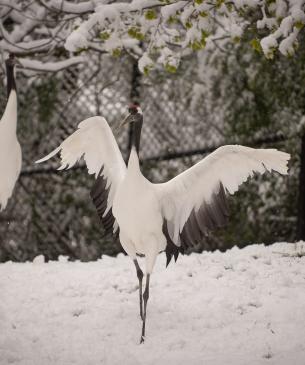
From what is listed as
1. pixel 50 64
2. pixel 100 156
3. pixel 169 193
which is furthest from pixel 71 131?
pixel 169 193

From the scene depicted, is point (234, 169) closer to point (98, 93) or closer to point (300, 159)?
point (300, 159)

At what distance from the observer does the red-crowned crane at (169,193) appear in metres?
5.15

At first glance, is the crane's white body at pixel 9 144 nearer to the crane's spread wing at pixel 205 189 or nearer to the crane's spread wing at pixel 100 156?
the crane's spread wing at pixel 100 156

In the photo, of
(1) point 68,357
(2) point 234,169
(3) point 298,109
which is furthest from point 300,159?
(1) point 68,357

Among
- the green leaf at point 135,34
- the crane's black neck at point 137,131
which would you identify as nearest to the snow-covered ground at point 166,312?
the crane's black neck at point 137,131

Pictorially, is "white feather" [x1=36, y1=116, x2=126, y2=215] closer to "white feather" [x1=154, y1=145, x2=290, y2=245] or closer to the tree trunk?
"white feather" [x1=154, y1=145, x2=290, y2=245]

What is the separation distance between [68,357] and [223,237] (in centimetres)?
437

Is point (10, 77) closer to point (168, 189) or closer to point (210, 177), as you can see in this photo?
point (168, 189)

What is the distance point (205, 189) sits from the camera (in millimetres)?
5352

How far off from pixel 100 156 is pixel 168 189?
76 cm

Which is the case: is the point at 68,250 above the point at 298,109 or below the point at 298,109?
below

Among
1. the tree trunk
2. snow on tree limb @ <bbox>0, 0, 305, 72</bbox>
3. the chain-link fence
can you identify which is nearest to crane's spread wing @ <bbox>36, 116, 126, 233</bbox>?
snow on tree limb @ <bbox>0, 0, 305, 72</bbox>

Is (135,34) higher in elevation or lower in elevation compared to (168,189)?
higher

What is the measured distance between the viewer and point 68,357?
4.87 m
